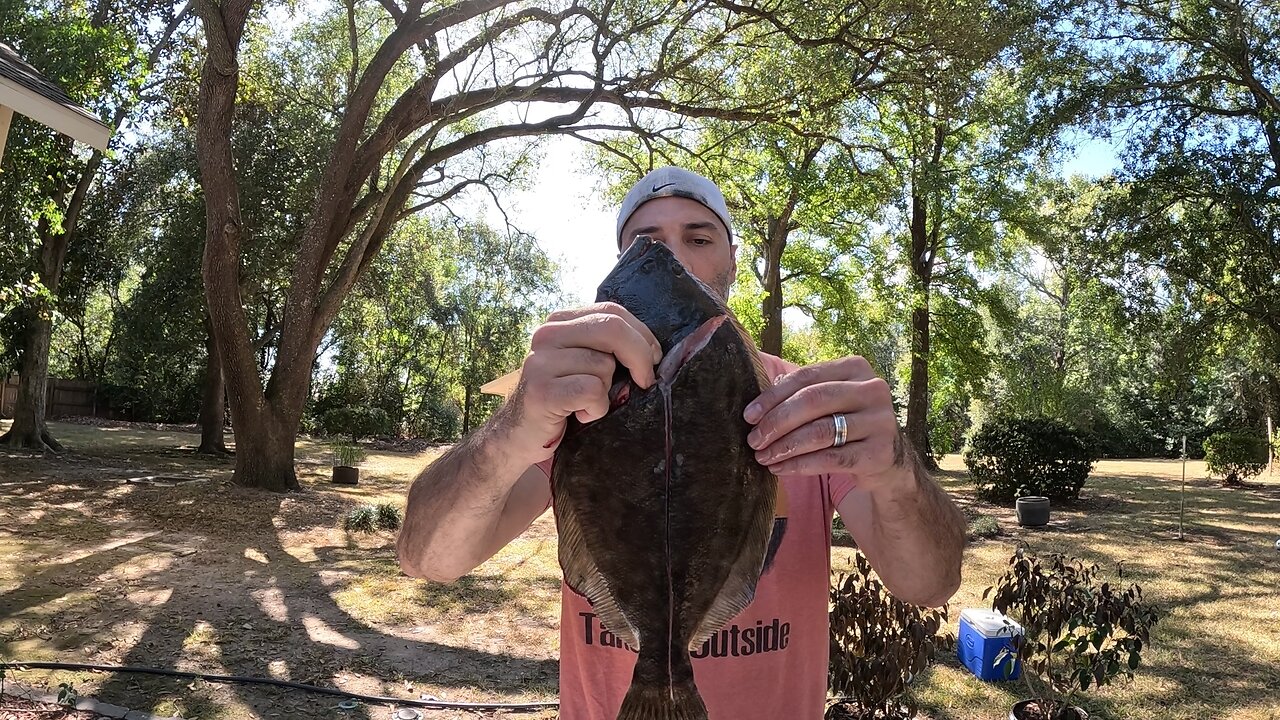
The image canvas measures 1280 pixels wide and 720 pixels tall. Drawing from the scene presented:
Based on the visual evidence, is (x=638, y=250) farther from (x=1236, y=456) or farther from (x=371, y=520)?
(x=1236, y=456)

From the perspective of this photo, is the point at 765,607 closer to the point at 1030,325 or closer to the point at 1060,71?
the point at 1060,71

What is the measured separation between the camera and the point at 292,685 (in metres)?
6.20

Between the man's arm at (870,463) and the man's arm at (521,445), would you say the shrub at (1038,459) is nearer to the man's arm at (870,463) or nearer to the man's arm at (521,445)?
the man's arm at (870,463)

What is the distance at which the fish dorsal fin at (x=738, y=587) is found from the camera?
52.9 inches

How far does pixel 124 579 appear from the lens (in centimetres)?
902

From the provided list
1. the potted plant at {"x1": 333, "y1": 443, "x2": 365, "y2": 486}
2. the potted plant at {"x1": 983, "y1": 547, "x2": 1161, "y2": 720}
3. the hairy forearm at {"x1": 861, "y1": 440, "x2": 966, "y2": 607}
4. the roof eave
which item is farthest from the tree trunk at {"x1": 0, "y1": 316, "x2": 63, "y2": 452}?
the hairy forearm at {"x1": 861, "y1": 440, "x2": 966, "y2": 607}

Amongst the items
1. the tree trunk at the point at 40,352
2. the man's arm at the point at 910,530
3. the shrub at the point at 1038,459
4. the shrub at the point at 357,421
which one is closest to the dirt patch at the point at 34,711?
the man's arm at the point at 910,530

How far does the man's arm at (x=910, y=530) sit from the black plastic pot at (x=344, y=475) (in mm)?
18166

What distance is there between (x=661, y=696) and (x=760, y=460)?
17.1 inches

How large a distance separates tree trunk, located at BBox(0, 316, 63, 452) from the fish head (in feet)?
74.3

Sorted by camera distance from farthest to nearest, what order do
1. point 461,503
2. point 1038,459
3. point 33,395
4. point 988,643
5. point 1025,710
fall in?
1. point 33,395
2. point 1038,459
3. point 988,643
4. point 1025,710
5. point 461,503

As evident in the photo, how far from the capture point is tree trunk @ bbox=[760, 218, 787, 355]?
2030 cm

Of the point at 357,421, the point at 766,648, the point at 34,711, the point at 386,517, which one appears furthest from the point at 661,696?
the point at 357,421

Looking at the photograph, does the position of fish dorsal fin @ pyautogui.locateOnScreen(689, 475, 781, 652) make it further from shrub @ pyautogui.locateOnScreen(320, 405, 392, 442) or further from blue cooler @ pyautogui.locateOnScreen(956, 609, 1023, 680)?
shrub @ pyautogui.locateOnScreen(320, 405, 392, 442)
